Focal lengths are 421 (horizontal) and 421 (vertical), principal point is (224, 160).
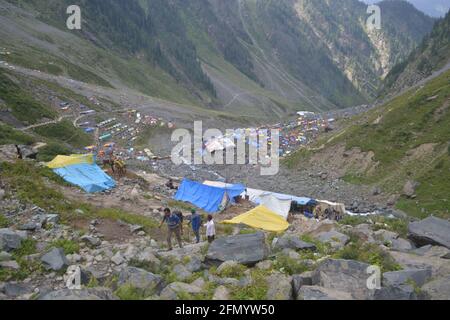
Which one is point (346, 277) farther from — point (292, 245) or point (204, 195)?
point (204, 195)

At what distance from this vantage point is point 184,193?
31547mm

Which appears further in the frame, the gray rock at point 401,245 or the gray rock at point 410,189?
the gray rock at point 410,189

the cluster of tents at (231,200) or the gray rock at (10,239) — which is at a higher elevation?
the gray rock at (10,239)

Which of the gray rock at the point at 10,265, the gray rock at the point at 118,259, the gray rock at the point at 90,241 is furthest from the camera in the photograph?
the gray rock at the point at 90,241

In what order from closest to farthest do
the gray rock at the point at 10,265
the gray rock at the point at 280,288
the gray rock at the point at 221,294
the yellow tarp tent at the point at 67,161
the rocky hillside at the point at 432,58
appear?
the gray rock at the point at 280,288 → the gray rock at the point at 221,294 → the gray rock at the point at 10,265 → the yellow tarp tent at the point at 67,161 → the rocky hillside at the point at 432,58

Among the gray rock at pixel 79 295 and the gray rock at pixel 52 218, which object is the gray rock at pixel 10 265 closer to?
the gray rock at pixel 79 295

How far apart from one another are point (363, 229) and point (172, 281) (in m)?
9.85

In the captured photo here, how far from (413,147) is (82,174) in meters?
29.3

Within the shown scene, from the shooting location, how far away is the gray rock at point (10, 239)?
12.7m

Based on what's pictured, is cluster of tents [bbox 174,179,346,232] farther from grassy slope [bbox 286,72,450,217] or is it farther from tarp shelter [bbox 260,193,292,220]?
grassy slope [bbox 286,72,450,217]

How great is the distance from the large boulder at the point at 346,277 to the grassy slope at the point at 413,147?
21.6 m

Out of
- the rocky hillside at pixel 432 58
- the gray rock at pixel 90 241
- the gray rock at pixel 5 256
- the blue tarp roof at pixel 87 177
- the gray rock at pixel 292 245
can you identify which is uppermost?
the rocky hillside at pixel 432 58

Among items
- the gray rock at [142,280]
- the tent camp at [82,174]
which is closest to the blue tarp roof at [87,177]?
the tent camp at [82,174]

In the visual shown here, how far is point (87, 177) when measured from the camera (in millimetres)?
25312
